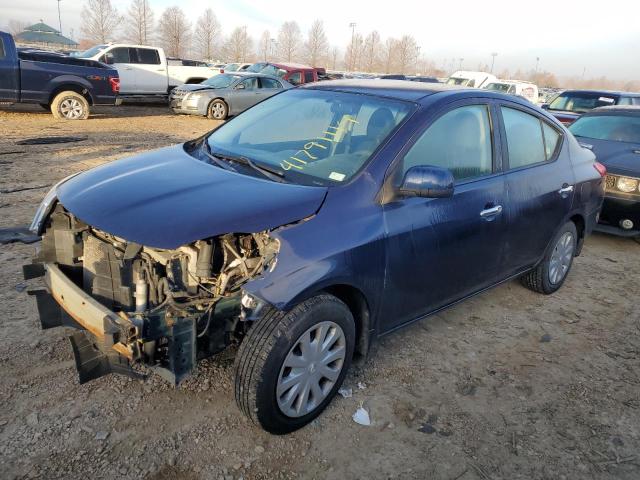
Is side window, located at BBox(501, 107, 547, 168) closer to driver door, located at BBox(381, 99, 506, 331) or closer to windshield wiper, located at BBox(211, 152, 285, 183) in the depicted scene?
driver door, located at BBox(381, 99, 506, 331)

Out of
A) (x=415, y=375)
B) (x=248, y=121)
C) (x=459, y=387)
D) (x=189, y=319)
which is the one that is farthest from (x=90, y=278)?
(x=459, y=387)

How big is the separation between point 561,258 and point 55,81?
40.1 ft

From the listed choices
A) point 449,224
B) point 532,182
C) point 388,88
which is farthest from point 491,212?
point 388,88

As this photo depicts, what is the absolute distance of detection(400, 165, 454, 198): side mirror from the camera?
115 inches

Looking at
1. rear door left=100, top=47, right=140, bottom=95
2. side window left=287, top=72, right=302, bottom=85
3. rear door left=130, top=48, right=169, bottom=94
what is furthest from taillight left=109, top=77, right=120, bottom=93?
side window left=287, top=72, right=302, bottom=85

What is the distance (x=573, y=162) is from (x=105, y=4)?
2107 inches

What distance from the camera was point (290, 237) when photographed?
2.60 meters

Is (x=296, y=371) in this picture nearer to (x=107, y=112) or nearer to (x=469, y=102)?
(x=469, y=102)

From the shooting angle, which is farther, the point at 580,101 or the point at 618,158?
the point at 580,101

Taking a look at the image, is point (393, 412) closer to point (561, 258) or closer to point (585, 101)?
point (561, 258)

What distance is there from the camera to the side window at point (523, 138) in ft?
12.9

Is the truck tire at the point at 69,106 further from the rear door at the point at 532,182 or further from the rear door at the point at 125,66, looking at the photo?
the rear door at the point at 532,182

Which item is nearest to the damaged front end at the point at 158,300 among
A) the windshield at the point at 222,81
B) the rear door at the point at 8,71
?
the rear door at the point at 8,71

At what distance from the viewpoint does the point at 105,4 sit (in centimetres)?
4866
